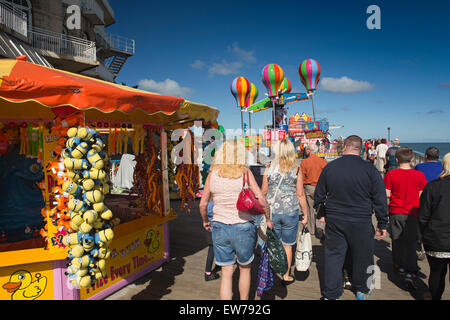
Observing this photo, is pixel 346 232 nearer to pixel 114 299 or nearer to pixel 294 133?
pixel 114 299

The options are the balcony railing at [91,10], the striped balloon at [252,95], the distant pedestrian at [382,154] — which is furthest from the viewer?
the striped balloon at [252,95]

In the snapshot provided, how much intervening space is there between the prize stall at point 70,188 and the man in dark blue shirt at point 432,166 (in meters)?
3.53

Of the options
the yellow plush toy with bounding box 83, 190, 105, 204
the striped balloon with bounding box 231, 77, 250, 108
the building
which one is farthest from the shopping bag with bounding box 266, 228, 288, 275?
the striped balloon with bounding box 231, 77, 250, 108

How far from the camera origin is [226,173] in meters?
2.70

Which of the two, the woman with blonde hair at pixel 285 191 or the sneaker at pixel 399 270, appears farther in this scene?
the sneaker at pixel 399 270

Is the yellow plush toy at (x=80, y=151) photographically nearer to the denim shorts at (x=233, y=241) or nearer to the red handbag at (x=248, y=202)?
the denim shorts at (x=233, y=241)

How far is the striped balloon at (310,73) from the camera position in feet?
57.9

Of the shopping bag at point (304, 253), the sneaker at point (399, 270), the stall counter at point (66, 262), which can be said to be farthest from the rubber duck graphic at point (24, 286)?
the sneaker at point (399, 270)

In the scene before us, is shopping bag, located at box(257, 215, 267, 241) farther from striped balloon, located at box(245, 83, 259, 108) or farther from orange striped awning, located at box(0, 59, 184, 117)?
striped balloon, located at box(245, 83, 259, 108)

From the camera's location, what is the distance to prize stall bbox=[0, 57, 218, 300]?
251 cm

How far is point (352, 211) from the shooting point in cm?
290

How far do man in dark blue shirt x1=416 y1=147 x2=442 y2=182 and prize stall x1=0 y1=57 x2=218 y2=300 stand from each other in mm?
3531
